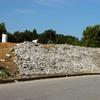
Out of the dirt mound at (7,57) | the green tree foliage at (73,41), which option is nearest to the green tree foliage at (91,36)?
the green tree foliage at (73,41)

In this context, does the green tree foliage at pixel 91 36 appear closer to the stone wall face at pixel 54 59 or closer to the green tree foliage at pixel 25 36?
the green tree foliage at pixel 25 36

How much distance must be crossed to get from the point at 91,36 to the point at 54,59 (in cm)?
3665

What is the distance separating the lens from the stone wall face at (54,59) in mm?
29672

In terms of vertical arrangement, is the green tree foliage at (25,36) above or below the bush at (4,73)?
above

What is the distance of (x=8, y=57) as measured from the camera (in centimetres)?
2995

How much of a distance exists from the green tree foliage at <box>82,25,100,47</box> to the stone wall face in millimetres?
27172

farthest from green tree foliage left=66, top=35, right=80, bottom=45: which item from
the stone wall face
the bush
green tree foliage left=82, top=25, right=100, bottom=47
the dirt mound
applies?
the bush

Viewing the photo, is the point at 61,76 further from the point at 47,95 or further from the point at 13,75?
the point at 47,95

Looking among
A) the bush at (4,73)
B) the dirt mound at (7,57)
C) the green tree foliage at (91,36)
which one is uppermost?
the green tree foliage at (91,36)

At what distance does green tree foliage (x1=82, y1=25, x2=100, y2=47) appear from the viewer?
6750 centimetres

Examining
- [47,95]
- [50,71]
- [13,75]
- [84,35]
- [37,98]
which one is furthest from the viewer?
[84,35]

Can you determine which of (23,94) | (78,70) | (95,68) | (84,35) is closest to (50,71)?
(78,70)

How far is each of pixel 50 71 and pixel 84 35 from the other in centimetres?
4153

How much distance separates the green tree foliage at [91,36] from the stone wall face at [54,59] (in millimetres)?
27172
